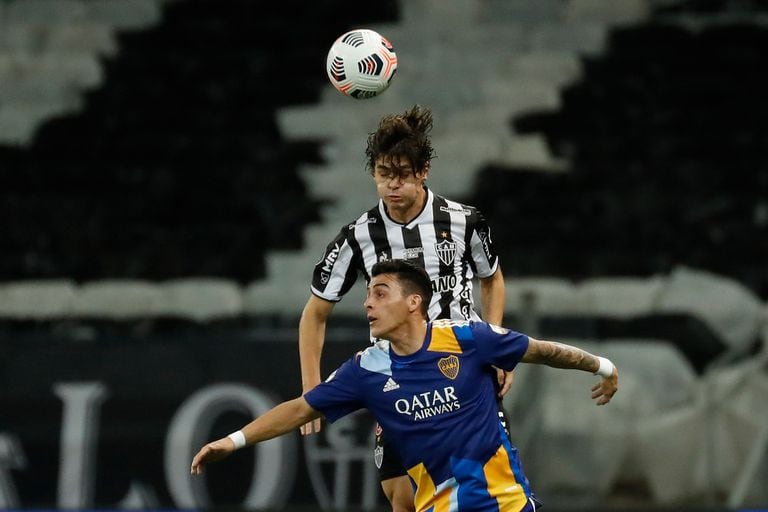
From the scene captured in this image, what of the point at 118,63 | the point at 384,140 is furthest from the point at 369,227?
the point at 118,63

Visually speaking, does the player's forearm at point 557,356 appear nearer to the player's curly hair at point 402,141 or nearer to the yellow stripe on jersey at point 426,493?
the yellow stripe on jersey at point 426,493

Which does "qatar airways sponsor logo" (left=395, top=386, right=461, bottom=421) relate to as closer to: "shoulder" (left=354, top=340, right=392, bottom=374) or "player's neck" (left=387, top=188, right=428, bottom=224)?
"shoulder" (left=354, top=340, right=392, bottom=374)

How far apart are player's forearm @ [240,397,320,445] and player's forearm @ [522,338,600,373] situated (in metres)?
0.77

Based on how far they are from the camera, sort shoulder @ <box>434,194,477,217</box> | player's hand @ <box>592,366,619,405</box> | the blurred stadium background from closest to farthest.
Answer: player's hand @ <box>592,366,619,405</box>
shoulder @ <box>434,194,477,217</box>
the blurred stadium background

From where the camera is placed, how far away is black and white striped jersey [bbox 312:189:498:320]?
16.8 feet

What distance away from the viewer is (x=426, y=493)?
480cm

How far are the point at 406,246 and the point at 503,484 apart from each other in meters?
0.94

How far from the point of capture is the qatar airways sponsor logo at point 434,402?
15.6 ft

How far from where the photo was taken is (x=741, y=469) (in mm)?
7992

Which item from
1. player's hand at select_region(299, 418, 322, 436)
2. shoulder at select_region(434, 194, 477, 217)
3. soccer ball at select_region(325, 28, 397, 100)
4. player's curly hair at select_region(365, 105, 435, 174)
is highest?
soccer ball at select_region(325, 28, 397, 100)

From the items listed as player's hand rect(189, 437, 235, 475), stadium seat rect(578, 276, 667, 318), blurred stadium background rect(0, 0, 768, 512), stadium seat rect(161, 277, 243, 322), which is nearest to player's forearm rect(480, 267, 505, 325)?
player's hand rect(189, 437, 235, 475)

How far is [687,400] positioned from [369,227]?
3.55 meters

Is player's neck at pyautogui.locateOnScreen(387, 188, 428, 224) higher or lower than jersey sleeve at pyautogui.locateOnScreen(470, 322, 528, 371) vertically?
higher

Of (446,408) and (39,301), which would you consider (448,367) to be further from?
(39,301)
